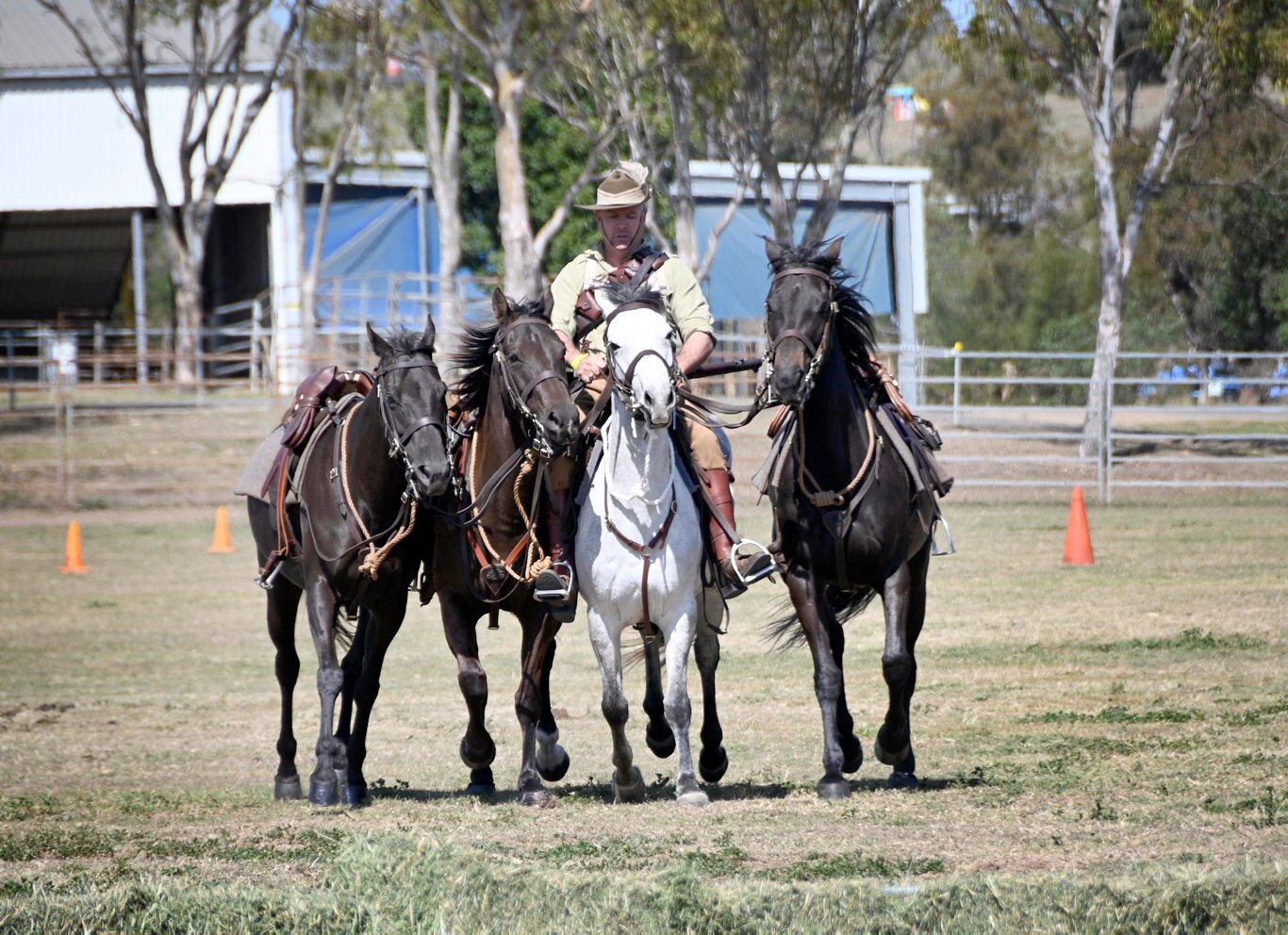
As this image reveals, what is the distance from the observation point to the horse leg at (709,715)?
330 inches

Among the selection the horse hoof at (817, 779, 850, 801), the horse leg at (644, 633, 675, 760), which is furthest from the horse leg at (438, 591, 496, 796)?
the horse hoof at (817, 779, 850, 801)

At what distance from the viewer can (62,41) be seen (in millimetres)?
45969

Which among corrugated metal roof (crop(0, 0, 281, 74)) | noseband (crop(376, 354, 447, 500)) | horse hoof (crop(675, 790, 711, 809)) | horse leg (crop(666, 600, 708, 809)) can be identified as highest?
corrugated metal roof (crop(0, 0, 281, 74))

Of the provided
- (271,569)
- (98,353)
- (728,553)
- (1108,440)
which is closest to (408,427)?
(271,569)

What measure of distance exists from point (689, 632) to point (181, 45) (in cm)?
4507

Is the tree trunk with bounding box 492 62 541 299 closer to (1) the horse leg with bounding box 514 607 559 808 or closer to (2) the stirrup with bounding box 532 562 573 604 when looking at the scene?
(1) the horse leg with bounding box 514 607 559 808

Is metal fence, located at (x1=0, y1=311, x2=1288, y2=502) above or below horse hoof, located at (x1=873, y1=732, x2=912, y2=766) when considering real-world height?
above

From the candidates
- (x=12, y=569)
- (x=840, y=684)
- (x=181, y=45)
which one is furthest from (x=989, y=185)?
(x=840, y=684)

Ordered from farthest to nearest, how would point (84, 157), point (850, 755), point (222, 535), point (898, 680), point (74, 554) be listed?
point (84, 157) → point (222, 535) → point (74, 554) → point (850, 755) → point (898, 680)

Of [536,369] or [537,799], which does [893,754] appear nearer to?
[537,799]

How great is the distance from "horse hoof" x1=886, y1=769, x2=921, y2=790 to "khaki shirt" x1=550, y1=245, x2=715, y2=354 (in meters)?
2.52

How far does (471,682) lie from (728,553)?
4.81 feet

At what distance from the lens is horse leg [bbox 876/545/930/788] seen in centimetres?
776

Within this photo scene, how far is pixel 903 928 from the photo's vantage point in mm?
5051
